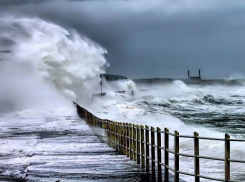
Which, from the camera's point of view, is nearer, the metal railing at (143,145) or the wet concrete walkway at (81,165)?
the metal railing at (143,145)

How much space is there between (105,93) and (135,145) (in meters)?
148

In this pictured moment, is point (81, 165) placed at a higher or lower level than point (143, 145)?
lower

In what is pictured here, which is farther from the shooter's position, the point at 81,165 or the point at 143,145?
the point at 81,165

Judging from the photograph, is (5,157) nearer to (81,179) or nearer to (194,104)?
(81,179)

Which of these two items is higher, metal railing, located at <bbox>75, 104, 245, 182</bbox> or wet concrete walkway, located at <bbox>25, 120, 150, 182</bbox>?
metal railing, located at <bbox>75, 104, 245, 182</bbox>

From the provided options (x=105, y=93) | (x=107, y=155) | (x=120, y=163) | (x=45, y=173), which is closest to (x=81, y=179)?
(x=45, y=173)

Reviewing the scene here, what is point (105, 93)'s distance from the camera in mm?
166875

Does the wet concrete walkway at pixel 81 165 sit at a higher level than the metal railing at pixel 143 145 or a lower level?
lower

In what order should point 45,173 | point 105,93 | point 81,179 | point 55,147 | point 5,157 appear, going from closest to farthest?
point 81,179 → point 45,173 → point 5,157 → point 55,147 → point 105,93

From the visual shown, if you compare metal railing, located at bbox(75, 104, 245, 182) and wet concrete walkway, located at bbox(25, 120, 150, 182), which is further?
wet concrete walkway, located at bbox(25, 120, 150, 182)

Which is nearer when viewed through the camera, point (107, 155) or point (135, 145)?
point (135, 145)

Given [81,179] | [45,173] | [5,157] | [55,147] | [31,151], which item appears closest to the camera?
[81,179]

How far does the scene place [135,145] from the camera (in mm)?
19391

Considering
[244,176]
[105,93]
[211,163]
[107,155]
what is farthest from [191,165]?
[105,93]
